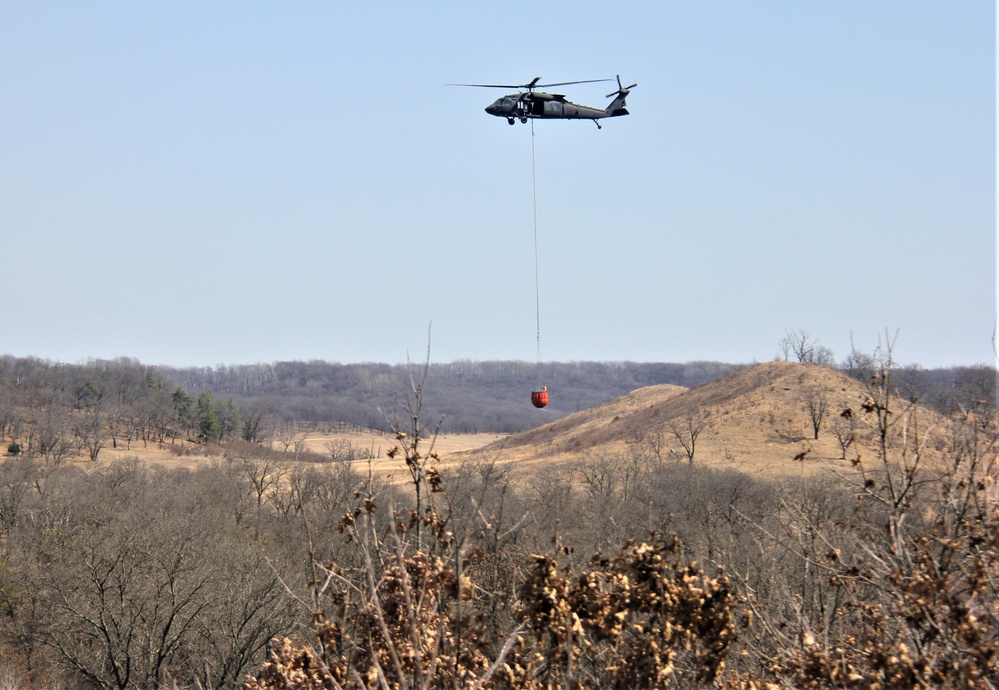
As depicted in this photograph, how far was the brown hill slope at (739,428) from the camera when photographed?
210 ft

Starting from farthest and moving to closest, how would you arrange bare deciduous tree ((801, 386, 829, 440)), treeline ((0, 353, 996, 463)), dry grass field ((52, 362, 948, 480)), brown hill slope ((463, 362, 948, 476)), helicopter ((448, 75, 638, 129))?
1. treeline ((0, 353, 996, 463))
2. bare deciduous tree ((801, 386, 829, 440))
3. dry grass field ((52, 362, 948, 480))
4. brown hill slope ((463, 362, 948, 476))
5. helicopter ((448, 75, 638, 129))

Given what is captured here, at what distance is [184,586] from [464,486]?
1871 centimetres

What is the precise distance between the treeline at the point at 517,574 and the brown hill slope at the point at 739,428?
521cm

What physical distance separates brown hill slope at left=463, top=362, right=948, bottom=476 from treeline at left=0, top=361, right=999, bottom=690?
205 inches

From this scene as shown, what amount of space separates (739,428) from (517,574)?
67.3m

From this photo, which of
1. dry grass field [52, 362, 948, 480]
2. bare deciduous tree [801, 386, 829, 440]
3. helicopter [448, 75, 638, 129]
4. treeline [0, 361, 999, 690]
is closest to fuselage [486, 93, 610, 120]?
helicopter [448, 75, 638, 129]

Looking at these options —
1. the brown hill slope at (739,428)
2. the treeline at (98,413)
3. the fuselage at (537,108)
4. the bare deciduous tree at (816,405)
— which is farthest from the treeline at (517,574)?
the treeline at (98,413)

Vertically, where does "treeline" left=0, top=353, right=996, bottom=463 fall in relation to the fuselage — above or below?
below

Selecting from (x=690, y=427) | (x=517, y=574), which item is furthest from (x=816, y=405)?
(x=517, y=574)

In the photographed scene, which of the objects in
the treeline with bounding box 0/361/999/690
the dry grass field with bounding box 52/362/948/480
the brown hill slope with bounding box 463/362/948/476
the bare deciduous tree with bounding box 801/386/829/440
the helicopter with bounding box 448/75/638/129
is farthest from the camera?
the bare deciduous tree with bounding box 801/386/829/440

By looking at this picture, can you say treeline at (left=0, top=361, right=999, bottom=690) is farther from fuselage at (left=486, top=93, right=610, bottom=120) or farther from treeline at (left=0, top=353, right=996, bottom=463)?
fuselage at (left=486, top=93, right=610, bottom=120)

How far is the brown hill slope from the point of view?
64.1 metres

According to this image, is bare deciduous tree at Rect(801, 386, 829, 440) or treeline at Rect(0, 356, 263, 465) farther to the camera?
treeline at Rect(0, 356, 263, 465)

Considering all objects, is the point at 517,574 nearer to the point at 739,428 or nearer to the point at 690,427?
the point at 690,427
